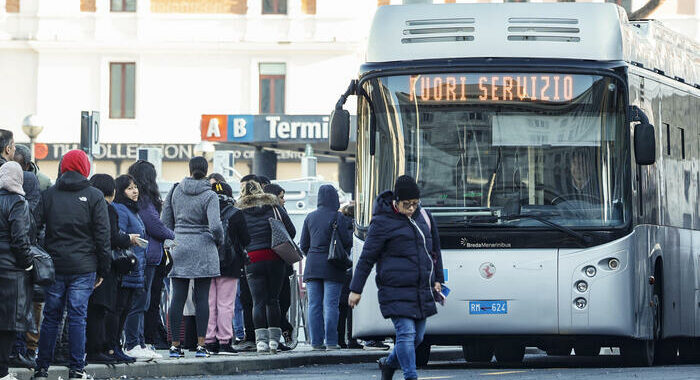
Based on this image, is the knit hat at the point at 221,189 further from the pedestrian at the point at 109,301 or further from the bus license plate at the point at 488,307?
the bus license plate at the point at 488,307

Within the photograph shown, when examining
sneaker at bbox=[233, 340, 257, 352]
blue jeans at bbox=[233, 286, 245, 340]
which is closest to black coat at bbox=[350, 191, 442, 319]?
sneaker at bbox=[233, 340, 257, 352]

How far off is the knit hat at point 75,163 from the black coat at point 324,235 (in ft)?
20.6

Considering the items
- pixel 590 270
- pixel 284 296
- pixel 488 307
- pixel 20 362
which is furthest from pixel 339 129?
pixel 284 296

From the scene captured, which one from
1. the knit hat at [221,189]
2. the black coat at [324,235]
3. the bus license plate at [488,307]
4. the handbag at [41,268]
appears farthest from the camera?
the black coat at [324,235]

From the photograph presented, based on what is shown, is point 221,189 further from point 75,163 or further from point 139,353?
point 75,163

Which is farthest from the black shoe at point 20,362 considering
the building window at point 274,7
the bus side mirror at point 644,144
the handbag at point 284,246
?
the building window at point 274,7

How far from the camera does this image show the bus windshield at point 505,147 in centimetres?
1562

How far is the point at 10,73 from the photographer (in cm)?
5572

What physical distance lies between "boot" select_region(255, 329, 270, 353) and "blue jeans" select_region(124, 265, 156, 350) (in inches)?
91.6

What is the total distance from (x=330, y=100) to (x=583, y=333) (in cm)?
4019

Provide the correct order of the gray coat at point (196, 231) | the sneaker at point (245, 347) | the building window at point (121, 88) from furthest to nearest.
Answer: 1. the building window at point (121, 88)
2. the sneaker at point (245, 347)
3. the gray coat at point (196, 231)

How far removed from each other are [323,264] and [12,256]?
7.41m

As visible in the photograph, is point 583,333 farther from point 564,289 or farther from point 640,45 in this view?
point 640,45

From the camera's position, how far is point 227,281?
1727 cm
